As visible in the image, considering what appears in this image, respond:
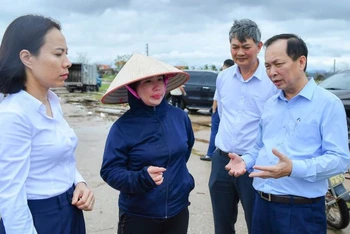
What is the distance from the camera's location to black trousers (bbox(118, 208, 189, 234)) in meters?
2.21

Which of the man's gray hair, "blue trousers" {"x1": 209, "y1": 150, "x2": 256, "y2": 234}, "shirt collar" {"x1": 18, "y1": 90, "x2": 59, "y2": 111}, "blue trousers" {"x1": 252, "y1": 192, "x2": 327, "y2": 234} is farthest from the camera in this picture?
"blue trousers" {"x1": 209, "y1": 150, "x2": 256, "y2": 234}

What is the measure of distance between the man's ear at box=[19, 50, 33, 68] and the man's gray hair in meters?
1.62

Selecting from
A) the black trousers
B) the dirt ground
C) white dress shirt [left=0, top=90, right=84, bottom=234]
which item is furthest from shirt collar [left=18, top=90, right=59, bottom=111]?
the dirt ground

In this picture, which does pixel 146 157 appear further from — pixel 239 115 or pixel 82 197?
pixel 239 115

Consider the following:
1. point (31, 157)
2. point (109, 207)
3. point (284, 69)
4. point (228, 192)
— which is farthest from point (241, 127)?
point (109, 207)

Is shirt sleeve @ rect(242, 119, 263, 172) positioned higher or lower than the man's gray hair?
lower

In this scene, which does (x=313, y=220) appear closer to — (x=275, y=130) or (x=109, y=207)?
(x=275, y=130)

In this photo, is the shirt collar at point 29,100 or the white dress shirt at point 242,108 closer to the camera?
the shirt collar at point 29,100

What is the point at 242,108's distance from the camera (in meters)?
2.81

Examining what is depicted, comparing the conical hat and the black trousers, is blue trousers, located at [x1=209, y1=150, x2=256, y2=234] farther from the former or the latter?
A: the conical hat

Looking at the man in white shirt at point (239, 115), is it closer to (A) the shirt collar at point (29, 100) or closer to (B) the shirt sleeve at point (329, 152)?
(B) the shirt sleeve at point (329, 152)

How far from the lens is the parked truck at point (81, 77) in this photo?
26125 millimetres

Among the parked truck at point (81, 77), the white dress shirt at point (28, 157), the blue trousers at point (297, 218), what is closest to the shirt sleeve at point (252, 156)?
the blue trousers at point (297, 218)

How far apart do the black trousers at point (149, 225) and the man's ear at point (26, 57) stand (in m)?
1.10
